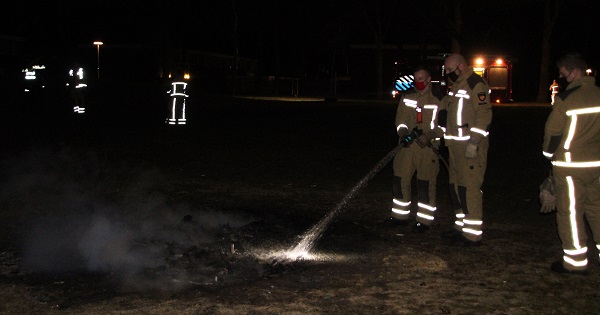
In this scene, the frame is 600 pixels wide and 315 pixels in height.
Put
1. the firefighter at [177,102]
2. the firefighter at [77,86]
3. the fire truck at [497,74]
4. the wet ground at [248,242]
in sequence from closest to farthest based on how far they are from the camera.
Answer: the wet ground at [248,242] → the firefighter at [177,102] → the firefighter at [77,86] → the fire truck at [497,74]

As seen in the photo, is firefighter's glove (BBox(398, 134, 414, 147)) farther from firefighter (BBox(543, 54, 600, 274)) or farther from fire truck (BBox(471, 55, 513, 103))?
fire truck (BBox(471, 55, 513, 103))

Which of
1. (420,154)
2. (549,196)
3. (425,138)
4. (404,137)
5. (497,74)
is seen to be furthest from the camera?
(497,74)

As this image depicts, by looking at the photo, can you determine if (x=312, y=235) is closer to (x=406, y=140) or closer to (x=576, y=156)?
(x=406, y=140)

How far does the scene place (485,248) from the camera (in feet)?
22.2

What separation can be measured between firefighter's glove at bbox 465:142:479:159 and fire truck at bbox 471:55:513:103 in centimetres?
4056

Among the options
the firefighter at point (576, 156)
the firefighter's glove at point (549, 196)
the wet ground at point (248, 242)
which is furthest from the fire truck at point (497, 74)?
the firefighter at point (576, 156)

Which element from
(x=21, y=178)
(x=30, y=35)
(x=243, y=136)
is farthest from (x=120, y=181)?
(x=30, y=35)

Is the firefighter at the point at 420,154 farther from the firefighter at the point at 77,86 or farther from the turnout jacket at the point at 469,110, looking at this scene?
the firefighter at the point at 77,86

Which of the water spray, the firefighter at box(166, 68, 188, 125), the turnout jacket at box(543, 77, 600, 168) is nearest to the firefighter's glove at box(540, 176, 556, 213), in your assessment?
the turnout jacket at box(543, 77, 600, 168)

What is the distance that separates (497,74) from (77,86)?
30.3 m

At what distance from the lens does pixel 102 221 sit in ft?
25.6

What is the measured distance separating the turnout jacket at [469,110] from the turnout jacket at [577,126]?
91 cm

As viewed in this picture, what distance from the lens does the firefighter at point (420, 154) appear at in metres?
7.46

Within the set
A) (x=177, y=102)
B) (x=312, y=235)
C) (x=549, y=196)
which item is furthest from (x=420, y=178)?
(x=177, y=102)
